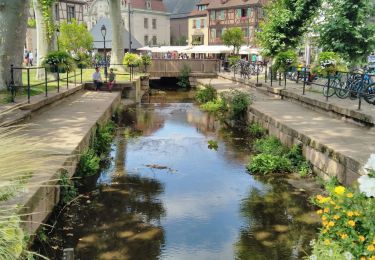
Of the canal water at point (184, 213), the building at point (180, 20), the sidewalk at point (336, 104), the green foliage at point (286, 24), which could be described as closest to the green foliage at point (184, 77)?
the green foliage at point (286, 24)

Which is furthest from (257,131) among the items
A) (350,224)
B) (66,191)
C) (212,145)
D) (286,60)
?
(350,224)

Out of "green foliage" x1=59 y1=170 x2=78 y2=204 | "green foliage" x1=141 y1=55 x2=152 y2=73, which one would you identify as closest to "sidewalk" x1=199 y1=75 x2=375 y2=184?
"green foliage" x1=59 y1=170 x2=78 y2=204

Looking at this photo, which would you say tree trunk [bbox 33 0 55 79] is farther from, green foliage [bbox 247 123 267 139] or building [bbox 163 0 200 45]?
building [bbox 163 0 200 45]

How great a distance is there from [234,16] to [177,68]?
2729 centimetres

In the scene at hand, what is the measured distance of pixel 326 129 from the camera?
10.0 meters

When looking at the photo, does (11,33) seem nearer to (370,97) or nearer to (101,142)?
(101,142)

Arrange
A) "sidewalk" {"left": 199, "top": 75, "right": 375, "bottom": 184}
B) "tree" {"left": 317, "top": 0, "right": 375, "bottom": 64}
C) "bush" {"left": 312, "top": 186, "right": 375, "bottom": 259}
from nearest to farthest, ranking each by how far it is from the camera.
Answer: "bush" {"left": 312, "top": 186, "right": 375, "bottom": 259} → "sidewalk" {"left": 199, "top": 75, "right": 375, "bottom": 184} → "tree" {"left": 317, "top": 0, "right": 375, "bottom": 64}

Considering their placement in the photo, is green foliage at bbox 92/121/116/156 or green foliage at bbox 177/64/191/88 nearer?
green foliage at bbox 92/121/116/156

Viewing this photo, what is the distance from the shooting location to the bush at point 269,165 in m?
9.26

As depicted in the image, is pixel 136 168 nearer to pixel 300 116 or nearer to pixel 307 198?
pixel 307 198

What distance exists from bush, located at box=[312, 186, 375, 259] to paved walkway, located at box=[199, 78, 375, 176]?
2.71 m

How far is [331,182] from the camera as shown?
7410 mm

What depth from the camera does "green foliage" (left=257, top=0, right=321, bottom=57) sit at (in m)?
22.1

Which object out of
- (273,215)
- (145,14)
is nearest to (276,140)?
(273,215)
